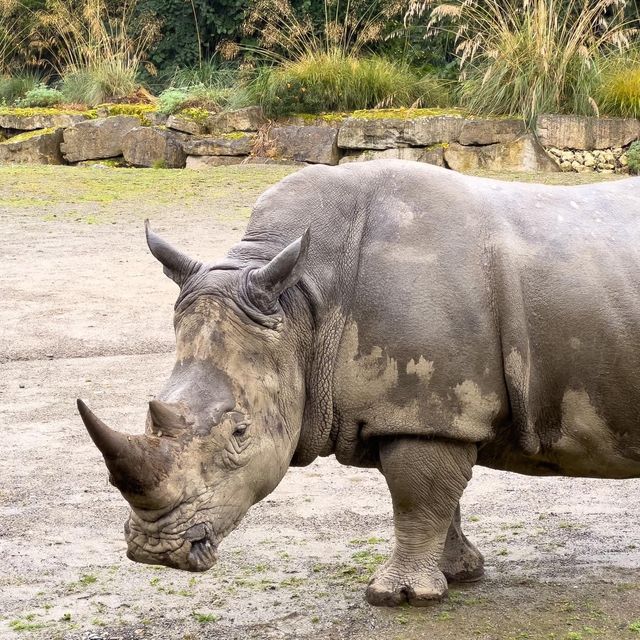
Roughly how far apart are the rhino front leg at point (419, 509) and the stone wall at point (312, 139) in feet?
34.0

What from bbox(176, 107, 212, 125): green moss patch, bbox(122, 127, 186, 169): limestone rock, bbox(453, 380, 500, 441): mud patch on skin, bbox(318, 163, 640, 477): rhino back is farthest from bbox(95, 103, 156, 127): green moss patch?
bbox(453, 380, 500, 441): mud patch on skin

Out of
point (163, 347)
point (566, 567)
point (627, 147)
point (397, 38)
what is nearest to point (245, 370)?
point (566, 567)

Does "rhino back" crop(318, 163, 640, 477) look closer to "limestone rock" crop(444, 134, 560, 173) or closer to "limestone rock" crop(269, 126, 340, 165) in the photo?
"limestone rock" crop(444, 134, 560, 173)

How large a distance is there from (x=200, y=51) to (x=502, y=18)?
6.05 metres

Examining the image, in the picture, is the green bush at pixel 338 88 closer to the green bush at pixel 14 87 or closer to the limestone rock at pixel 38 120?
the limestone rock at pixel 38 120

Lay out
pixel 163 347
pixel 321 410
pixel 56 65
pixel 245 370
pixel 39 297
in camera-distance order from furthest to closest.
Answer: pixel 56 65
pixel 39 297
pixel 163 347
pixel 321 410
pixel 245 370

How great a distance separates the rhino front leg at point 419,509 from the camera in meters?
4.23

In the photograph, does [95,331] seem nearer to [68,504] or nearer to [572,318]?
[68,504]

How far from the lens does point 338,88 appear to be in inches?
640

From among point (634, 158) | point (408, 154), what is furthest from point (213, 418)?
point (408, 154)

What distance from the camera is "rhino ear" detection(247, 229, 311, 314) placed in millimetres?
3934

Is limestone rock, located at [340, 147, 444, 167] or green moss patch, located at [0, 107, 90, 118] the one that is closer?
limestone rock, located at [340, 147, 444, 167]

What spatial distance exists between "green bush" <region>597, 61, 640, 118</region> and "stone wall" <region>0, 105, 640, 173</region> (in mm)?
280

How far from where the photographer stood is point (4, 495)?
5.80 m
